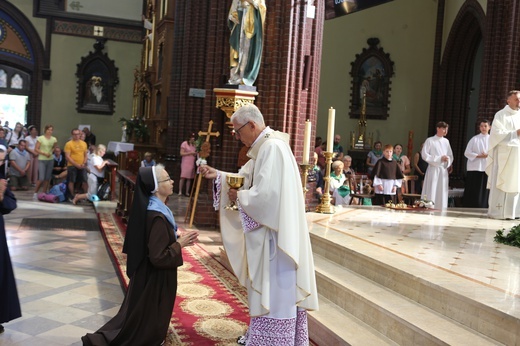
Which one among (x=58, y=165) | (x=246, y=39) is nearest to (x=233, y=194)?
(x=246, y=39)

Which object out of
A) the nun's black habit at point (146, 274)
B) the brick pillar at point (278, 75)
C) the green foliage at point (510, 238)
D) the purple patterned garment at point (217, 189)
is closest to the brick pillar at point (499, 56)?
the brick pillar at point (278, 75)

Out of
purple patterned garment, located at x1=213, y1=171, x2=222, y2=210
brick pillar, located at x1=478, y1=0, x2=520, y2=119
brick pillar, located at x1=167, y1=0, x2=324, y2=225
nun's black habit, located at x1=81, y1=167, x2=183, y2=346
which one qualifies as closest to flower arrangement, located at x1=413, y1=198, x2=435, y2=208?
brick pillar, located at x1=167, y1=0, x2=324, y2=225

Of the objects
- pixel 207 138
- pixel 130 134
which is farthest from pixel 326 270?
pixel 130 134

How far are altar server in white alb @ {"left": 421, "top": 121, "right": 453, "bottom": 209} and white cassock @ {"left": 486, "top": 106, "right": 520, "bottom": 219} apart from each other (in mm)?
1506

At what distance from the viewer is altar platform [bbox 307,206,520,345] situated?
4.27m

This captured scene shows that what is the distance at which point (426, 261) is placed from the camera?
5.70m

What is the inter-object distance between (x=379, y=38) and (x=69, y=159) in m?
11.5

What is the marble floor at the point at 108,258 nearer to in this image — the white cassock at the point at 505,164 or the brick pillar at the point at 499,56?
the white cassock at the point at 505,164

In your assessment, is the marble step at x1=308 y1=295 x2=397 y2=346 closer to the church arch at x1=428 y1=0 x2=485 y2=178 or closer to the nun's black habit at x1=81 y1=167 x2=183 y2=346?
the nun's black habit at x1=81 y1=167 x2=183 y2=346

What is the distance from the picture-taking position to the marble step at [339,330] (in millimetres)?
4582

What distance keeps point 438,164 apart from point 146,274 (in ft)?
24.9

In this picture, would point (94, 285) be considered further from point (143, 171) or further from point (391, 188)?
point (391, 188)

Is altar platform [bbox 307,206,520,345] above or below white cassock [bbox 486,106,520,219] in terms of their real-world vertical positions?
below

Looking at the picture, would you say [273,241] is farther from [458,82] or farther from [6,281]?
[458,82]
